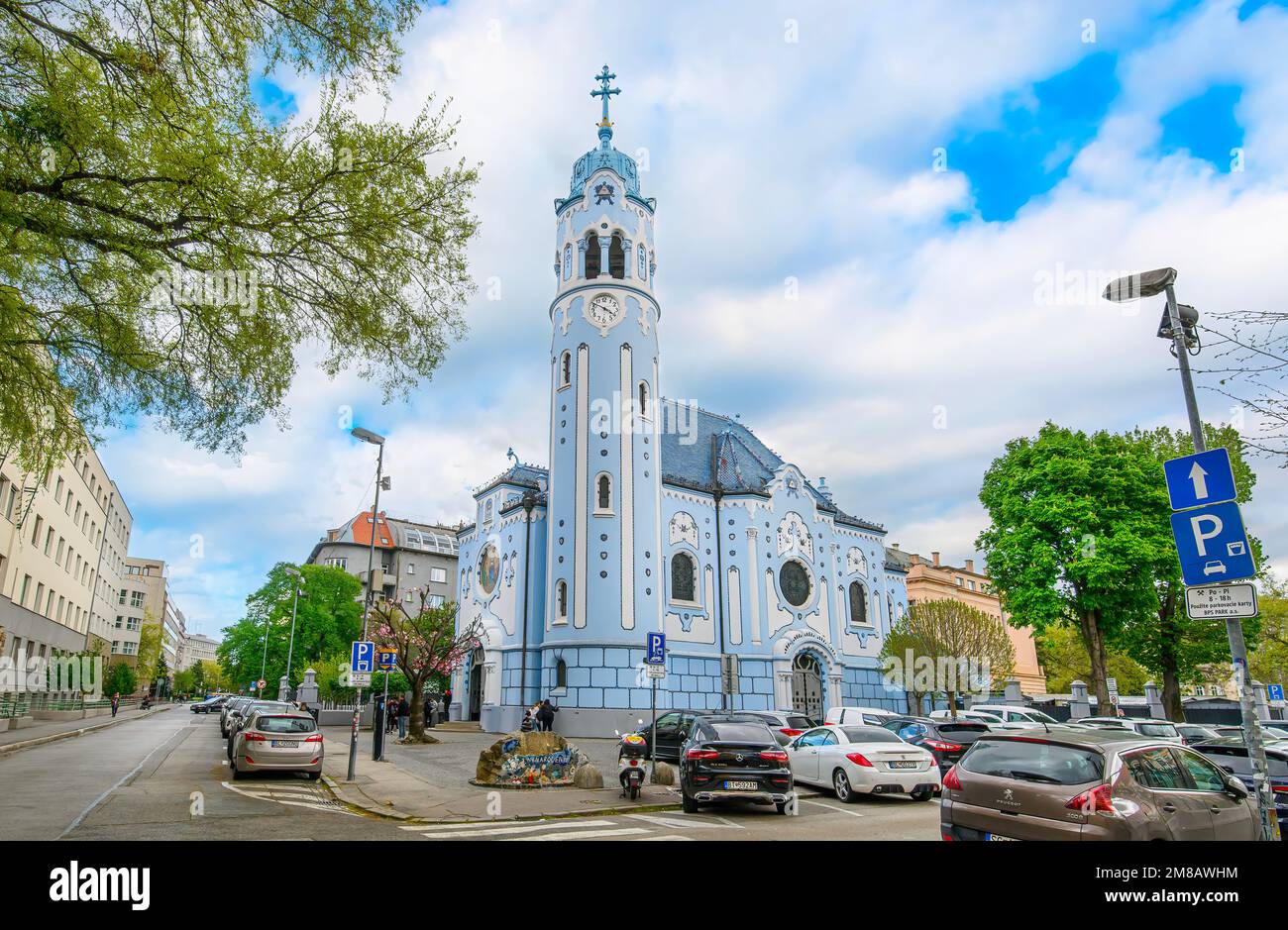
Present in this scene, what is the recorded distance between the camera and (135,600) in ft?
308

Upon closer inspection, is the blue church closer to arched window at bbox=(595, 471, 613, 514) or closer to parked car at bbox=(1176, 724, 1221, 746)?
arched window at bbox=(595, 471, 613, 514)

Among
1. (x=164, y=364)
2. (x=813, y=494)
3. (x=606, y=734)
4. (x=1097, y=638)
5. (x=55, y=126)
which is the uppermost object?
(x=813, y=494)

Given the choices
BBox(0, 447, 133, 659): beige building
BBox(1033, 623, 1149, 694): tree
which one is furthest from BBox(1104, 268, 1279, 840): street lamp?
BBox(1033, 623, 1149, 694): tree

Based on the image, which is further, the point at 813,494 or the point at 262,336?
the point at 813,494

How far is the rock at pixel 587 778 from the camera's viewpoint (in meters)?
15.8

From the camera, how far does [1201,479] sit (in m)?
8.26

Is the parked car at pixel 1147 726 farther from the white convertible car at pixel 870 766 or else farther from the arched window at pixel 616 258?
the arched window at pixel 616 258

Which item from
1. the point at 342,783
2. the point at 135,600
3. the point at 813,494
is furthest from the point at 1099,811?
the point at 135,600

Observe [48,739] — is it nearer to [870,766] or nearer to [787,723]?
[787,723]

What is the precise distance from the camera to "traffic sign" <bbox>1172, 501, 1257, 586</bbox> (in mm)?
7906

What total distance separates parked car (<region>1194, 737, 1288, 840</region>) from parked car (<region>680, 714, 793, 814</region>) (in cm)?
582

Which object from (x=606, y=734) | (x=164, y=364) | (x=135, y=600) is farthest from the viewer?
(x=135, y=600)
